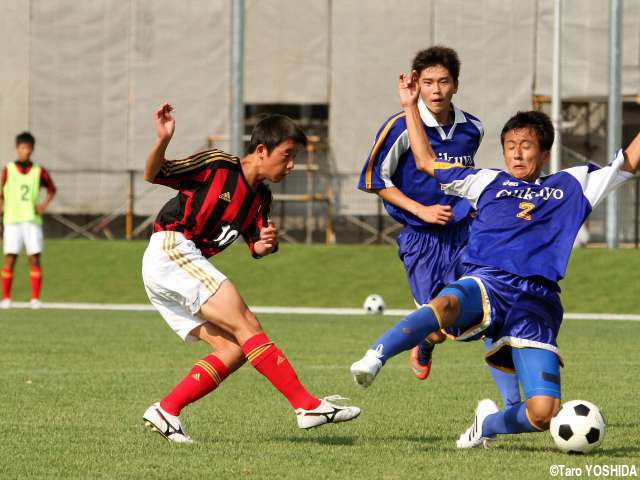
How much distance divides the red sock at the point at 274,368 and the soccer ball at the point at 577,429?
46.6 inches

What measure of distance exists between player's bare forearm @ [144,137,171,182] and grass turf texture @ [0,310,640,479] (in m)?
1.36

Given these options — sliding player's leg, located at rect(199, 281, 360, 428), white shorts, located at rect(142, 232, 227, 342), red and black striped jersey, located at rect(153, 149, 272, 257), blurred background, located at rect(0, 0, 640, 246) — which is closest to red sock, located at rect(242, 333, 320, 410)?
sliding player's leg, located at rect(199, 281, 360, 428)

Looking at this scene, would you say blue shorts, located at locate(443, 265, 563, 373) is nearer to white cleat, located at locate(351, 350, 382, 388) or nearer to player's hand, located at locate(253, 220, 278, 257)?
white cleat, located at locate(351, 350, 382, 388)

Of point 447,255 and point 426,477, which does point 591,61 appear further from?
point 426,477

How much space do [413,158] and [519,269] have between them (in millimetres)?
1905

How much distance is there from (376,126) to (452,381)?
17.6 m

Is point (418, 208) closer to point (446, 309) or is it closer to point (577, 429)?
point (446, 309)

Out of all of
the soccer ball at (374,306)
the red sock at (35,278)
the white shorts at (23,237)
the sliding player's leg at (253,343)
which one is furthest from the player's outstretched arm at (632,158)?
the white shorts at (23,237)

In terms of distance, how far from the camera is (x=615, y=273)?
20.4 m

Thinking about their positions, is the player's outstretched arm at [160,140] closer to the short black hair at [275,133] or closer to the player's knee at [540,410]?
the short black hair at [275,133]

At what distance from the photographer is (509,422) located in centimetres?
626

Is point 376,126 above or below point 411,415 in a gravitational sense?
above

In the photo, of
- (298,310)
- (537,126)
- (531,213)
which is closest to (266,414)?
(531,213)

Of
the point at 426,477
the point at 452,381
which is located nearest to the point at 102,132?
the point at 452,381
